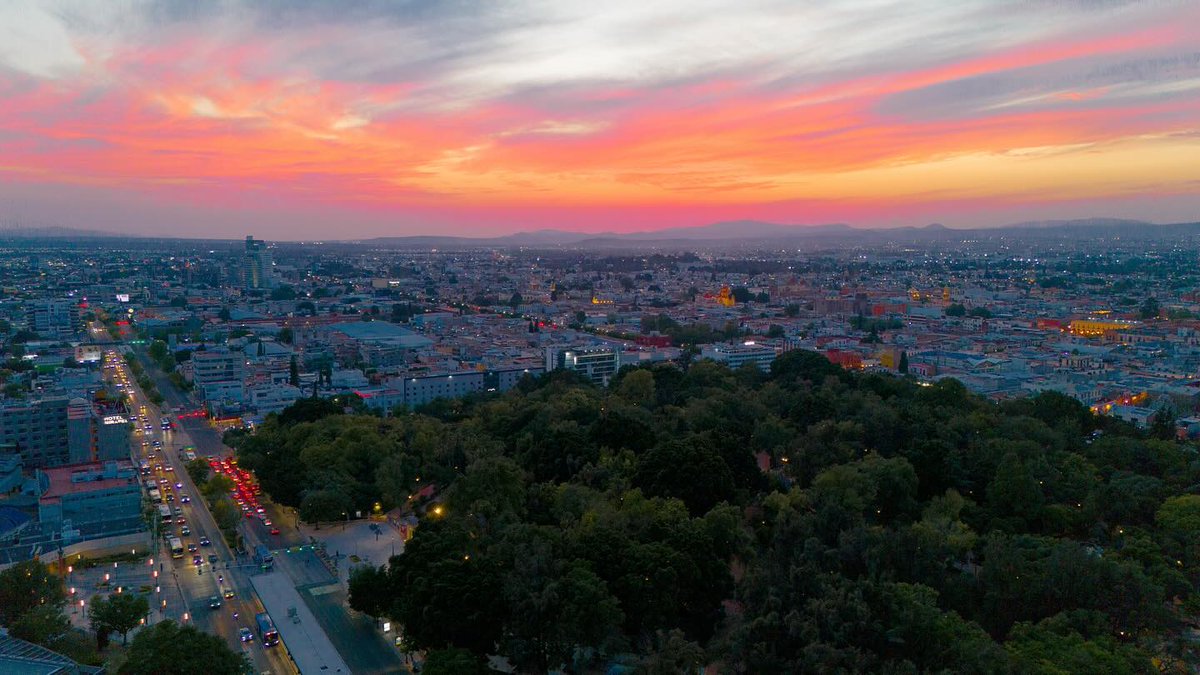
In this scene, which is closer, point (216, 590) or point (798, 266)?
point (216, 590)

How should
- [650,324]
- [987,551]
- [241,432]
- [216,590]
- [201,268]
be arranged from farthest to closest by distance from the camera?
1. [201,268]
2. [650,324]
3. [241,432]
4. [216,590]
5. [987,551]

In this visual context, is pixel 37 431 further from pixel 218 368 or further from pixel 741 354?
pixel 741 354

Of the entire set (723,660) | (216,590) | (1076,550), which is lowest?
(216,590)

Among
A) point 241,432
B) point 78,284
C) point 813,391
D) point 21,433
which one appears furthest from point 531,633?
point 78,284

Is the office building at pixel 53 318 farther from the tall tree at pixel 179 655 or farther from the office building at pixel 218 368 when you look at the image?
the tall tree at pixel 179 655

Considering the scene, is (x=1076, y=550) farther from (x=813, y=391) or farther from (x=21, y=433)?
(x=21, y=433)

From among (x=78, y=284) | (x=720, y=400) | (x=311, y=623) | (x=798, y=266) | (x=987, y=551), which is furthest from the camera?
(x=798, y=266)

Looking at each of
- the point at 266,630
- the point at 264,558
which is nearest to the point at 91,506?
the point at 264,558

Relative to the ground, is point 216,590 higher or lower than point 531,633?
lower
